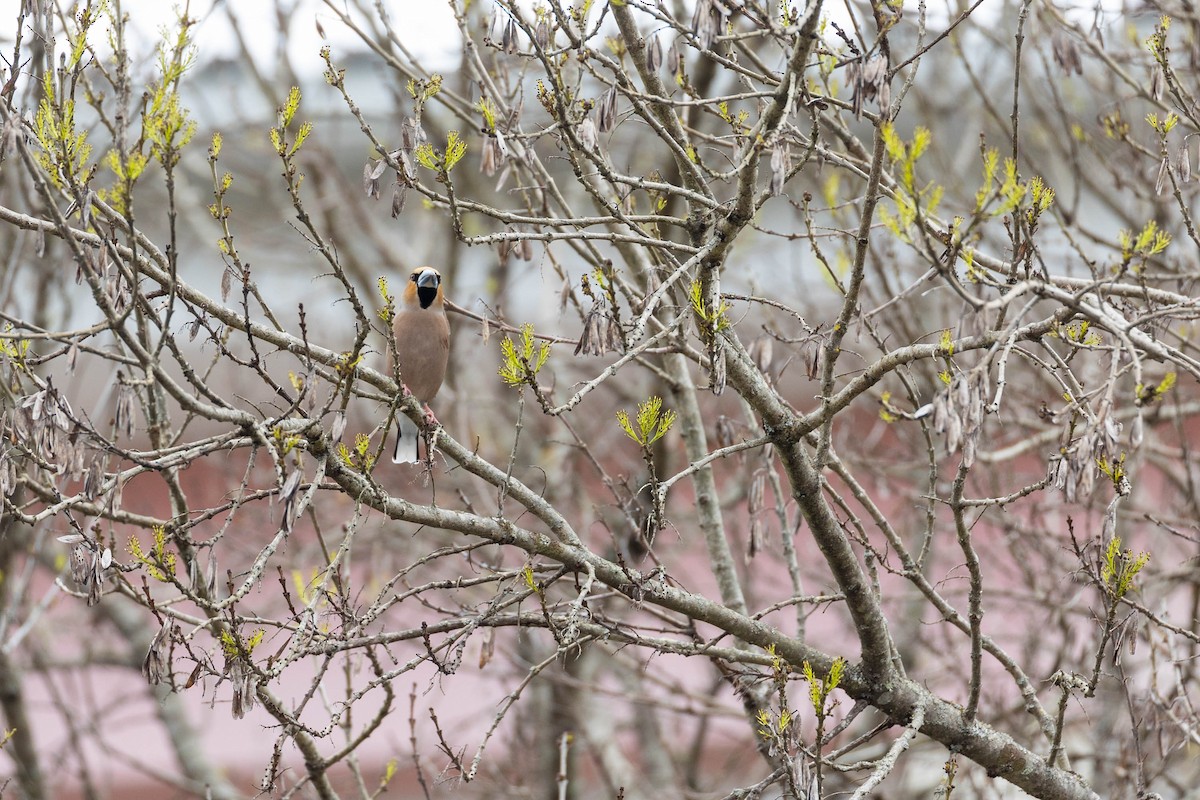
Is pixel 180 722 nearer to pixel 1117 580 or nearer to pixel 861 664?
pixel 861 664

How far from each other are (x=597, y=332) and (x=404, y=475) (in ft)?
19.8

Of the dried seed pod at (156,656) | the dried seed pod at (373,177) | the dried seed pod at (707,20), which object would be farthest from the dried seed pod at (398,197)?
the dried seed pod at (156,656)

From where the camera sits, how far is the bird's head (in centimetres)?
495

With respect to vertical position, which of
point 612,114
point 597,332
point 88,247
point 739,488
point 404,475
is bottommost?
point 597,332

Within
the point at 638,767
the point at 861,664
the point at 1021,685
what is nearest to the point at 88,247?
the point at 861,664

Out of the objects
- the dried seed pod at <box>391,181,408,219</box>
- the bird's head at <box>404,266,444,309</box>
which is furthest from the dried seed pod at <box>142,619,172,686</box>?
the bird's head at <box>404,266,444,309</box>

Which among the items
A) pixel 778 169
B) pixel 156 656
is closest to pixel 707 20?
pixel 778 169

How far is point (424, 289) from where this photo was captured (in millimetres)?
5016

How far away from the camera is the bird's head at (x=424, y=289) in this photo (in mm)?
4953

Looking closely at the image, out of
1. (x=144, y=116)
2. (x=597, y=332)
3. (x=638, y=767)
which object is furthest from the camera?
(x=638, y=767)

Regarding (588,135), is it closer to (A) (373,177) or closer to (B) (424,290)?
(A) (373,177)

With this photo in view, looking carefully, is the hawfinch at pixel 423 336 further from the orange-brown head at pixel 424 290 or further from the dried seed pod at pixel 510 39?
the dried seed pod at pixel 510 39

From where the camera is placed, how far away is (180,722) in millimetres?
7484

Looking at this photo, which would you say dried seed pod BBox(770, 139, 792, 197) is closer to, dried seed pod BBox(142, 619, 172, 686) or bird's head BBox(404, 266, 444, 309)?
dried seed pod BBox(142, 619, 172, 686)
